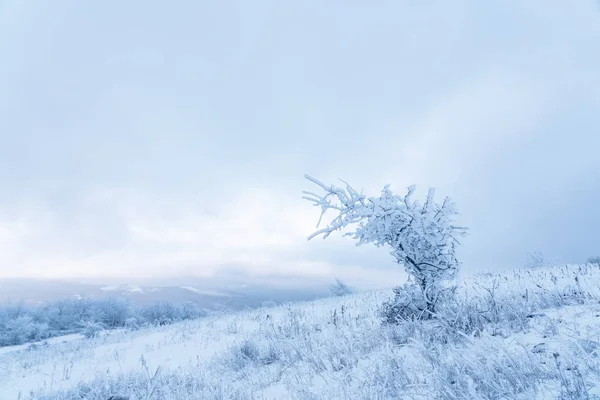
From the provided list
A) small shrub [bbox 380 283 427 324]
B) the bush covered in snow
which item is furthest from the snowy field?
the bush covered in snow

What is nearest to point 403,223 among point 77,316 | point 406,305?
point 406,305

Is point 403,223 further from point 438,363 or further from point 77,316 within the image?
point 77,316

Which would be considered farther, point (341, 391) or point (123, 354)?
point (123, 354)

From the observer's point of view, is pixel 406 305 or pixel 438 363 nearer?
pixel 438 363

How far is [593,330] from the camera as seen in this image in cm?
318

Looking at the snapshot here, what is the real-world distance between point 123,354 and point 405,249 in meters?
10.8

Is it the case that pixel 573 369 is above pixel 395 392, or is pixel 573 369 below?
above

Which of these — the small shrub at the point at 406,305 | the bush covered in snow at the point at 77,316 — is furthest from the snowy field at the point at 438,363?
the bush covered in snow at the point at 77,316

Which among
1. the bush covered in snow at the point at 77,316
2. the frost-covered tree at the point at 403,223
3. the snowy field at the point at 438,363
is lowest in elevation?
the bush covered in snow at the point at 77,316

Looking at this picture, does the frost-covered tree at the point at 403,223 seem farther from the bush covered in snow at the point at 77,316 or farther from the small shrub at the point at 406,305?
the bush covered in snow at the point at 77,316

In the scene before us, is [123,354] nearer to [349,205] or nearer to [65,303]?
[349,205]

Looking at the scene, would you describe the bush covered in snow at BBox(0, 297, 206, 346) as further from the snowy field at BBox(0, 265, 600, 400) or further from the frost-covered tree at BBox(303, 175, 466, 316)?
the frost-covered tree at BBox(303, 175, 466, 316)

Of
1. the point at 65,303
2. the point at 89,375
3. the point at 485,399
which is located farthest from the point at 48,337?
the point at 485,399

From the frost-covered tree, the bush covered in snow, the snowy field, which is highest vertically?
the frost-covered tree
